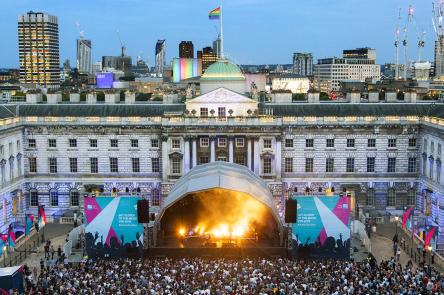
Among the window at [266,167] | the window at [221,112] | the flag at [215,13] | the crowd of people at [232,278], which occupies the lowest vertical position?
the crowd of people at [232,278]

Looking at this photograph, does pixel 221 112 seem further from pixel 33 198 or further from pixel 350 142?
pixel 33 198

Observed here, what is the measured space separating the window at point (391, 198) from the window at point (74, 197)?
38907 millimetres

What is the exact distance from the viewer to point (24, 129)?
83.1m

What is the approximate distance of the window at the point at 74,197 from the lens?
83.8 metres


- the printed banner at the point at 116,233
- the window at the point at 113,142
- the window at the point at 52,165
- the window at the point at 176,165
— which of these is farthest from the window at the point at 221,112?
the printed banner at the point at 116,233

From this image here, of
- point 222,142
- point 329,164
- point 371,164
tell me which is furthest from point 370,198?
point 222,142

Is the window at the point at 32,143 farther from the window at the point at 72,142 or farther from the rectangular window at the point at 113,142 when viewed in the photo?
the rectangular window at the point at 113,142

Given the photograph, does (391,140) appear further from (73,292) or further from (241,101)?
(73,292)

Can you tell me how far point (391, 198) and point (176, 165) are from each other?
88.5ft

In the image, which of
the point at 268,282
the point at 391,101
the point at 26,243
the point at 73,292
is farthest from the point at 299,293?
the point at 391,101

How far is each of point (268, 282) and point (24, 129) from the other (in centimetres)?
4960

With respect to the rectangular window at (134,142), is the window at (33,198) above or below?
below

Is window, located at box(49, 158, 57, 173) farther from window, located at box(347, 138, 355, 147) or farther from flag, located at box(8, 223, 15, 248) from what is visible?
window, located at box(347, 138, 355, 147)

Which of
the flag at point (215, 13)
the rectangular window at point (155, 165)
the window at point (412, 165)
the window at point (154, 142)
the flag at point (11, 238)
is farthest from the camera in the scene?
Answer: the flag at point (215, 13)
